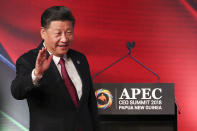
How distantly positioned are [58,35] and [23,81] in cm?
34

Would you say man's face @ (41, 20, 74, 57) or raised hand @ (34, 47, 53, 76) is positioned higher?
man's face @ (41, 20, 74, 57)

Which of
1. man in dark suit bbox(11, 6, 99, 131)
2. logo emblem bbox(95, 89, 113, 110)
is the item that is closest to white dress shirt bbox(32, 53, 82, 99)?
man in dark suit bbox(11, 6, 99, 131)

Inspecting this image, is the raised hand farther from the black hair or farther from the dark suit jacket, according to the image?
the black hair

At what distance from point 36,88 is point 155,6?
93.3 inches

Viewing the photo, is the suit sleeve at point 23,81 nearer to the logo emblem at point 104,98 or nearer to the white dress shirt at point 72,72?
the white dress shirt at point 72,72

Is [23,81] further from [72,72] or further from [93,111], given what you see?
[93,111]

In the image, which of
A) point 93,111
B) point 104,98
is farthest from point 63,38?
point 104,98

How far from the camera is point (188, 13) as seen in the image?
370 centimetres

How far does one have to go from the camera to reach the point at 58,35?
179cm

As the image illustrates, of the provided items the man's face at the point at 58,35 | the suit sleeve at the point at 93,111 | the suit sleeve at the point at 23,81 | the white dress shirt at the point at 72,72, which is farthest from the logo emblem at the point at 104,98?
the suit sleeve at the point at 23,81

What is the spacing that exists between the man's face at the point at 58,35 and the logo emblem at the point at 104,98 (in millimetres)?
759

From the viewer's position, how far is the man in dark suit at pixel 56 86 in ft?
5.58

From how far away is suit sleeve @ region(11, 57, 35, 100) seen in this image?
1574 millimetres

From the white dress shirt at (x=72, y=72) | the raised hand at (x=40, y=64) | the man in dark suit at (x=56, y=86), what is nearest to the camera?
the raised hand at (x=40, y=64)
